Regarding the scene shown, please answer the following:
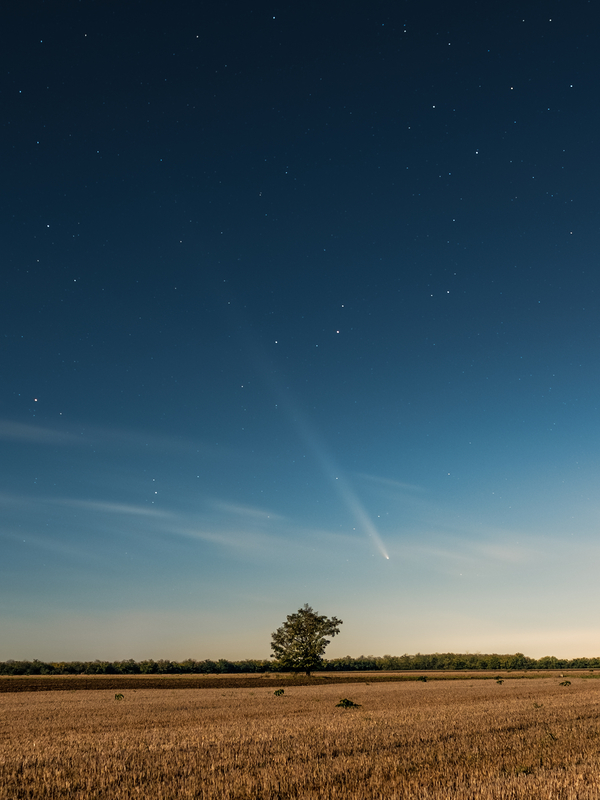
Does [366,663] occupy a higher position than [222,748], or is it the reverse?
[222,748]

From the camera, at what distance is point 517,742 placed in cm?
1519

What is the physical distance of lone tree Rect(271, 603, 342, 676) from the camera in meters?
96.4

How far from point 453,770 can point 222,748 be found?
641cm

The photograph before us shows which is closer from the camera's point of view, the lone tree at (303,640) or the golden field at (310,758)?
the golden field at (310,758)

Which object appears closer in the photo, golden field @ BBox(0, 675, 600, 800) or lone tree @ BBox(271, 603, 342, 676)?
golden field @ BBox(0, 675, 600, 800)

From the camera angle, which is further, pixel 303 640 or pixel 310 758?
pixel 303 640

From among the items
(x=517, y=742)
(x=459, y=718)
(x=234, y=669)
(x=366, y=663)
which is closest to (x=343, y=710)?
(x=459, y=718)

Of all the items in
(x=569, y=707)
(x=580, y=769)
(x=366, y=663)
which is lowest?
(x=366, y=663)

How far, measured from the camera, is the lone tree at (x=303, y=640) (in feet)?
316

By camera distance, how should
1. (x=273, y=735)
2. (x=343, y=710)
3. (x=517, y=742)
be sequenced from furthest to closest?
(x=343, y=710), (x=273, y=735), (x=517, y=742)

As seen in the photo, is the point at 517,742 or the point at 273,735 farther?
the point at 273,735

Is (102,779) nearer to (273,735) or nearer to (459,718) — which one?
(273,735)

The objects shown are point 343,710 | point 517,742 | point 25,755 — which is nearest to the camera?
point 25,755

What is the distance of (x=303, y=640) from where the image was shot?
9862 cm
